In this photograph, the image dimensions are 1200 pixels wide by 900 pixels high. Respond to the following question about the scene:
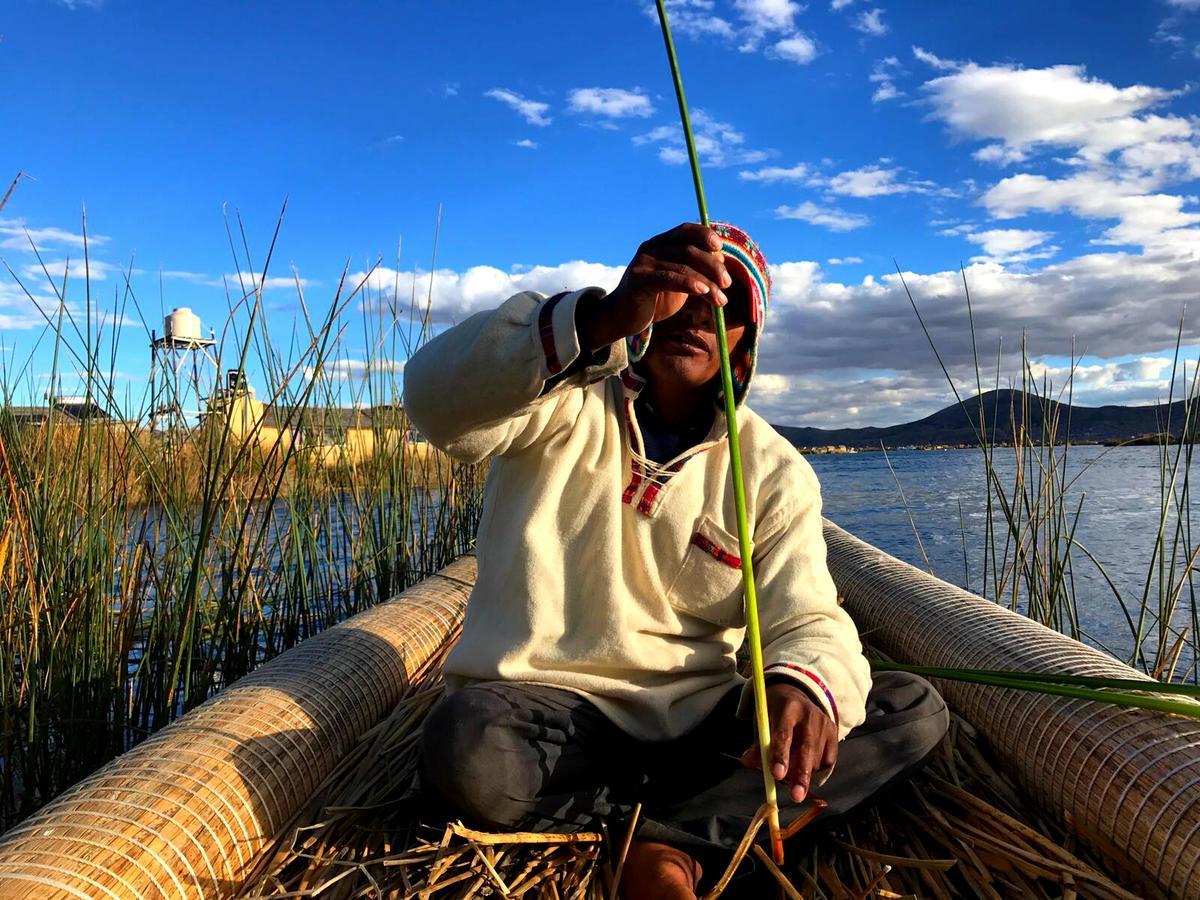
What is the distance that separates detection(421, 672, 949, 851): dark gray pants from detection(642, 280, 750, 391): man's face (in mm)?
504

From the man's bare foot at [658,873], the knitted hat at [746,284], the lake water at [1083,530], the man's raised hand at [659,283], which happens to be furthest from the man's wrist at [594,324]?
the lake water at [1083,530]

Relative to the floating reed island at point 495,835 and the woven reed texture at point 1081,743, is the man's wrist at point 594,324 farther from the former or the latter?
the woven reed texture at point 1081,743

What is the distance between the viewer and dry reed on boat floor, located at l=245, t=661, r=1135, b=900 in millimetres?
1122

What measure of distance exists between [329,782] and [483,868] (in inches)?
16.0

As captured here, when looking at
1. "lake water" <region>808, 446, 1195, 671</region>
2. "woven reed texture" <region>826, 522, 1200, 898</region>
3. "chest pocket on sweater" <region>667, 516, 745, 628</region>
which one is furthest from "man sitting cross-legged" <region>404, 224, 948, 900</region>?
"lake water" <region>808, 446, 1195, 671</region>

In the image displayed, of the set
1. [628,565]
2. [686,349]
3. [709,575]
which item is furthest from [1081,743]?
[686,349]

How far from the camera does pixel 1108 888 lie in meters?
1.08

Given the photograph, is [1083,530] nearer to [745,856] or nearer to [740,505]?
[745,856]

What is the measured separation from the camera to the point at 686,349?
125 cm

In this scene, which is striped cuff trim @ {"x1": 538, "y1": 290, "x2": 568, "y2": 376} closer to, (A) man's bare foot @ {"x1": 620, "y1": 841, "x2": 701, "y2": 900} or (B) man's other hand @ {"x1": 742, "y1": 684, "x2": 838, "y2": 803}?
(B) man's other hand @ {"x1": 742, "y1": 684, "x2": 838, "y2": 803}

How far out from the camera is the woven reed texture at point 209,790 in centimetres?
91

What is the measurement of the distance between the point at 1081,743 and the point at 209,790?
123cm

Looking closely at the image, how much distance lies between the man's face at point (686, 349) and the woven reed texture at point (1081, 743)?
2.50ft

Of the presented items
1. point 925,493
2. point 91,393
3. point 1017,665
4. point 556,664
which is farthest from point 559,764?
point 925,493
